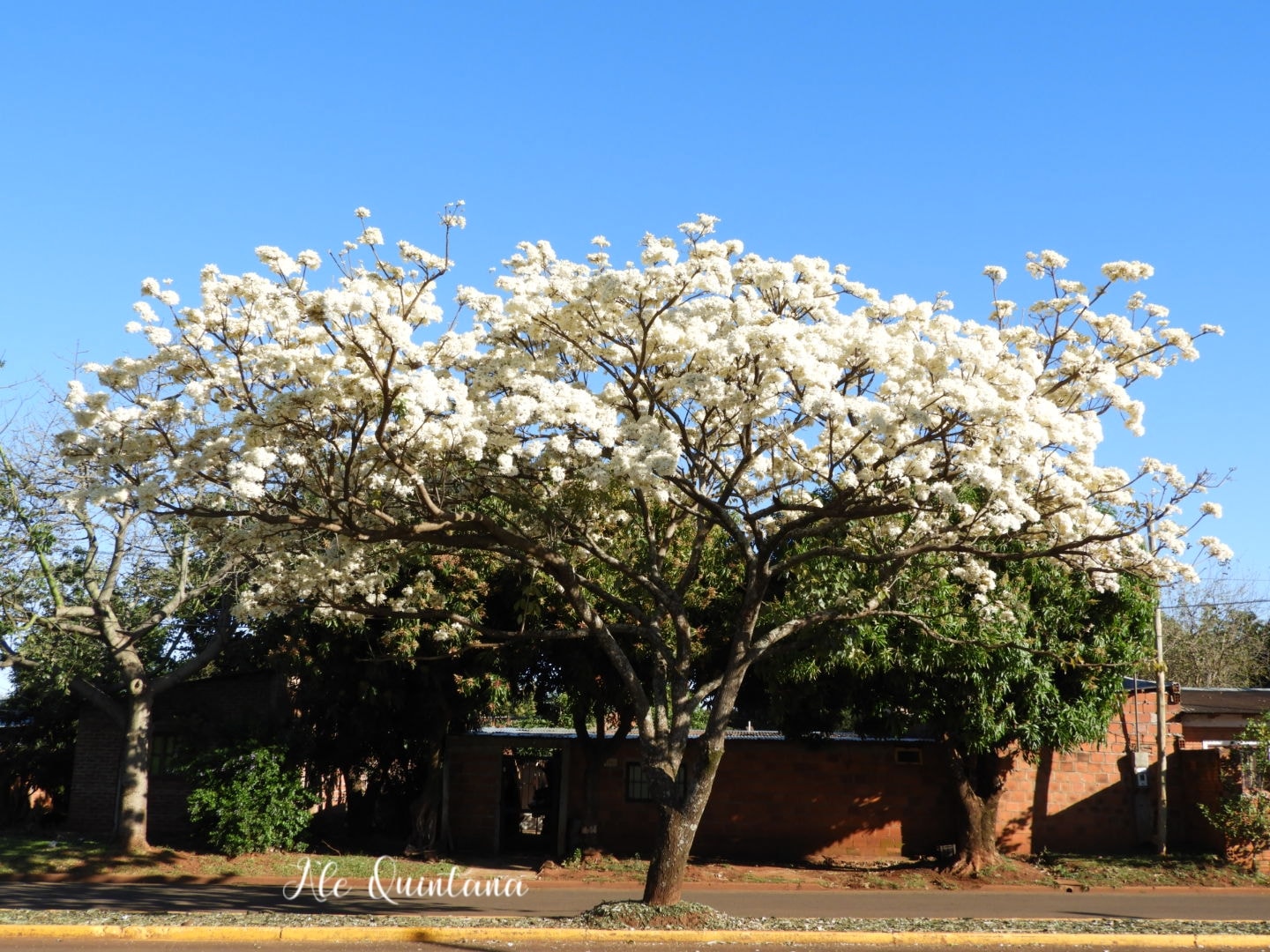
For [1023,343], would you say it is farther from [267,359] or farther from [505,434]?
[267,359]

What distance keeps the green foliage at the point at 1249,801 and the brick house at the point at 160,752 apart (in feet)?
57.9

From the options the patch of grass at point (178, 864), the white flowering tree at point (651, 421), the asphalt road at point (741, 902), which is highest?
the white flowering tree at point (651, 421)

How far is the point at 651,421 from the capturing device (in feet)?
33.5

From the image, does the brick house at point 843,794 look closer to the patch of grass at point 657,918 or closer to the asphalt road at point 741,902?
the asphalt road at point 741,902

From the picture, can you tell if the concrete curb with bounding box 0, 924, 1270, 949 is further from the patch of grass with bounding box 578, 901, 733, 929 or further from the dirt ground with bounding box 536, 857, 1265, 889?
the dirt ground with bounding box 536, 857, 1265, 889

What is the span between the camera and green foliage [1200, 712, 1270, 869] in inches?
762

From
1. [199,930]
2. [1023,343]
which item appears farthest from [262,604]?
[1023,343]

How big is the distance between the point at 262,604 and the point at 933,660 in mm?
9579

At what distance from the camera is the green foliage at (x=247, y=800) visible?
19516 mm

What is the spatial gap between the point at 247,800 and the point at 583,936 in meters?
10.6

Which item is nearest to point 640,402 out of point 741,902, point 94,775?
point 741,902

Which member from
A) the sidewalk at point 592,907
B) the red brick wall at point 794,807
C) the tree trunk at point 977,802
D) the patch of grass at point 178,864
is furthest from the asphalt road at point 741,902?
the red brick wall at point 794,807

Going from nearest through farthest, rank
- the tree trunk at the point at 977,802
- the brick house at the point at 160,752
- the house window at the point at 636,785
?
1. the tree trunk at the point at 977,802
2. the house window at the point at 636,785
3. the brick house at the point at 160,752

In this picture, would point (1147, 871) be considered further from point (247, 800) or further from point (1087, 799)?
point (247, 800)
